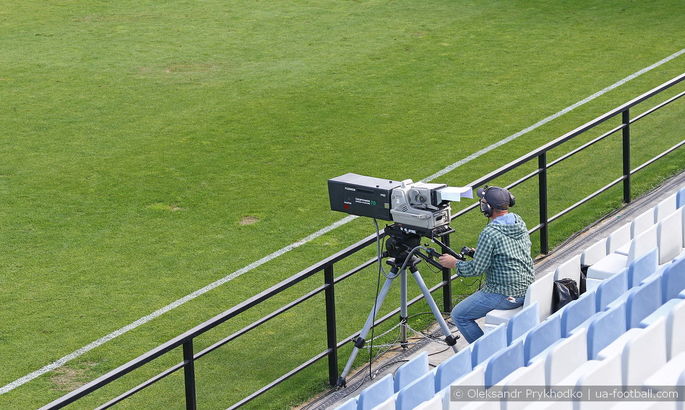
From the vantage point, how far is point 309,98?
1388 cm

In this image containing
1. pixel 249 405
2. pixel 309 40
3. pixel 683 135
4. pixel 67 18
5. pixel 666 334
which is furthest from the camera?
pixel 67 18

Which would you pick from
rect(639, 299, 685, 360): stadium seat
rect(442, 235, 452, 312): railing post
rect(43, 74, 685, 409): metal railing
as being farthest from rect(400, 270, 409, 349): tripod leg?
rect(639, 299, 685, 360): stadium seat

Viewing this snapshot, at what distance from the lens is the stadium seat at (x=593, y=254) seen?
7168mm

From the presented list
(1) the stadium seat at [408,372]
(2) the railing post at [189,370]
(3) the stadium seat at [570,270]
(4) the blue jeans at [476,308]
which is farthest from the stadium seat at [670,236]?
(2) the railing post at [189,370]

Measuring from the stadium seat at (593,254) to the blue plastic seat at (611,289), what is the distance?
72cm

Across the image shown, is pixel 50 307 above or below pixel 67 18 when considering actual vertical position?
below

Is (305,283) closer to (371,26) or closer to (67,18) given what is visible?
(371,26)

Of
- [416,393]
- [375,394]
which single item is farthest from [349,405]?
[416,393]

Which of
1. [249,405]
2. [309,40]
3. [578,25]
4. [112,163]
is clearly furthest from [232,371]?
[578,25]

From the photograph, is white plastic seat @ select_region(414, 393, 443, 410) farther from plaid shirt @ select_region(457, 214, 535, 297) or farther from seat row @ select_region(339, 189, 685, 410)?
plaid shirt @ select_region(457, 214, 535, 297)

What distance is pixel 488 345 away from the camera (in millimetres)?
5898

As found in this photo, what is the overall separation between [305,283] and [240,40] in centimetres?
785

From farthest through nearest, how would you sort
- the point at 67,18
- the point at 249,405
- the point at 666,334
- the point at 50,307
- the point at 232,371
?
the point at 67,18
the point at 50,307
the point at 232,371
the point at 249,405
the point at 666,334

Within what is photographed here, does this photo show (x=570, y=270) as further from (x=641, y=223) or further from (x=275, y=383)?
(x=275, y=383)
